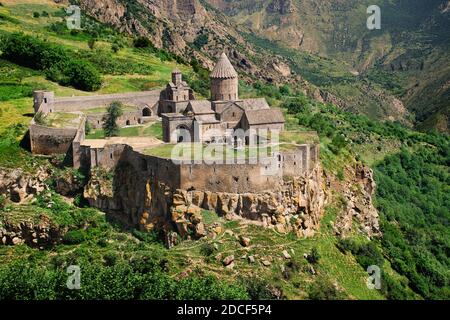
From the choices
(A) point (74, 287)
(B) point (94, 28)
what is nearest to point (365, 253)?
(A) point (74, 287)

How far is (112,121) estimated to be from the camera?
52.3 metres

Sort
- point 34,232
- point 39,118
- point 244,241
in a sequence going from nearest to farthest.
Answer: point 244,241, point 34,232, point 39,118

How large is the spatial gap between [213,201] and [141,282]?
832 cm

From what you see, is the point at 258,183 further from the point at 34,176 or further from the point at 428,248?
the point at 428,248

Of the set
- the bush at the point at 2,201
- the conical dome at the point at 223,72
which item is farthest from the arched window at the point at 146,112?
the bush at the point at 2,201

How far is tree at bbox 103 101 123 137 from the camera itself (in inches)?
2039

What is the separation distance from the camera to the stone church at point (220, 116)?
4841cm

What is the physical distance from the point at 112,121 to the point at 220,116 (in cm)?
816

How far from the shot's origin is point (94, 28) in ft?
309

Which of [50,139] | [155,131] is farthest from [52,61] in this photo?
[50,139]

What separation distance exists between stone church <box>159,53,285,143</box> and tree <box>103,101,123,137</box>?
3.96 meters

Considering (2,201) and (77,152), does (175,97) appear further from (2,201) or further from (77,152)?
(2,201)

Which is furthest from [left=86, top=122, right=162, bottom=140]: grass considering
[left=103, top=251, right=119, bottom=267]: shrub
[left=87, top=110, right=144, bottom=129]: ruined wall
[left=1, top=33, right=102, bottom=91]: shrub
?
[left=1, top=33, right=102, bottom=91]: shrub
